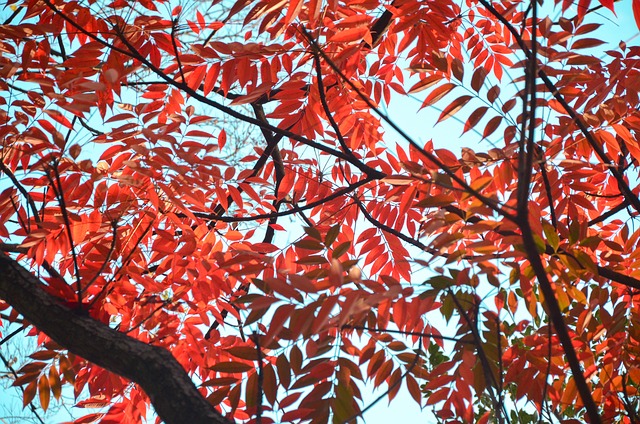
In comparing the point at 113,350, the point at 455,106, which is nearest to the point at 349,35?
the point at 455,106

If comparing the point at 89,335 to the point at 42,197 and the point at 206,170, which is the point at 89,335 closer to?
the point at 206,170

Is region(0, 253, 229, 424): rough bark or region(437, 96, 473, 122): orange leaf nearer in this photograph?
region(0, 253, 229, 424): rough bark

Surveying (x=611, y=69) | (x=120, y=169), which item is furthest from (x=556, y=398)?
(x=120, y=169)

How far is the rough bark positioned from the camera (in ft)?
4.69

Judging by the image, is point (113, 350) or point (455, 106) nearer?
point (113, 350)

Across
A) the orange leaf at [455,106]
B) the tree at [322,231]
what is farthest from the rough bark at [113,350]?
the orange leaf at [455,106]

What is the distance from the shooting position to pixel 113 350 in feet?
5.04

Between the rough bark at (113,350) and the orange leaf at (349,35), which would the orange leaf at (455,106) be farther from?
the rough bark at (113,350)

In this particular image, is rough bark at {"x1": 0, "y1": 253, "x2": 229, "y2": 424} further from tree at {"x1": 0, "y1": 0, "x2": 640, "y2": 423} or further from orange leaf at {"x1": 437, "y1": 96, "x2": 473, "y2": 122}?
orange leaf at {"x1": 437, "y1": 96, "x2": 473, "y2": 122}

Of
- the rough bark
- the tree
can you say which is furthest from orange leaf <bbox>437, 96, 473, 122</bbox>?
the rough bark

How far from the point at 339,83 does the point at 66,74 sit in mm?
1108

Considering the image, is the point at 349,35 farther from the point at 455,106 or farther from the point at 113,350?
the point at 113,350

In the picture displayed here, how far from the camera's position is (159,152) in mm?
1993

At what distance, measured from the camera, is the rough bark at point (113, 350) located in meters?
1.43
